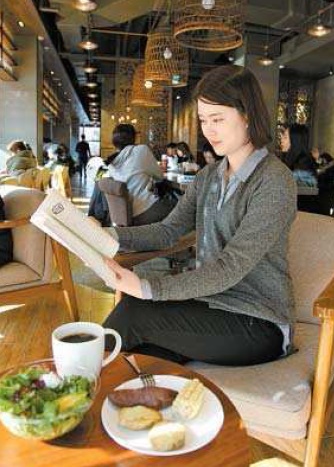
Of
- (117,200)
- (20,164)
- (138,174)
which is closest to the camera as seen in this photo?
(117,200)

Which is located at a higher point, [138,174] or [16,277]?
[138,174]

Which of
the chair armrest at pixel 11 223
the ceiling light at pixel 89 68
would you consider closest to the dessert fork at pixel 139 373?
the chair armrest at pixel 11 223

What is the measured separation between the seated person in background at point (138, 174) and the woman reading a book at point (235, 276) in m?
2.58

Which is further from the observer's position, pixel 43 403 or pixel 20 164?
pixel 20 164

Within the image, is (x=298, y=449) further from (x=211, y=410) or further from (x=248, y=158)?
(x=248, y=158)

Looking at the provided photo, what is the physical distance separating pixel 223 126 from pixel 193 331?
61 centimetres

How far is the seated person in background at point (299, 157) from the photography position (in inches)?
175

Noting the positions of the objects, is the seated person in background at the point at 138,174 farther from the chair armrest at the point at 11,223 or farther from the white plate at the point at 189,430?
the white plate at the point at 189,430

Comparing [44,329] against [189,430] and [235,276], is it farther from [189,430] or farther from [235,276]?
[189,430]

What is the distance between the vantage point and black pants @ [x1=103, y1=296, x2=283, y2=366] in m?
1.36

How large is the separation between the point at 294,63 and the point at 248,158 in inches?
382

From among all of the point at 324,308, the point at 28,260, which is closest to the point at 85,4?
the point at 28,260

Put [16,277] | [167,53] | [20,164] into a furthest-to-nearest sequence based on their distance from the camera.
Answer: [167,53], [20,164], [16,277]

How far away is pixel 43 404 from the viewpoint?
2.70 feet
